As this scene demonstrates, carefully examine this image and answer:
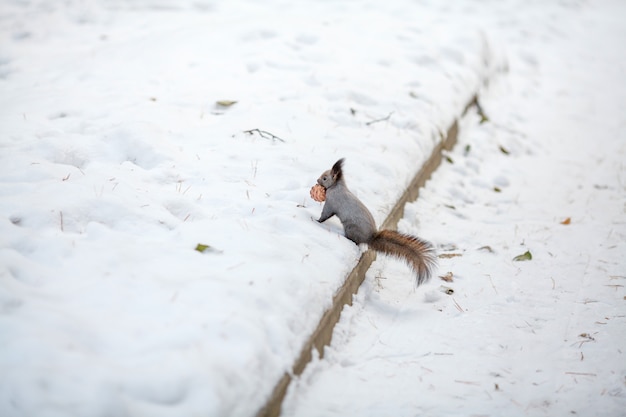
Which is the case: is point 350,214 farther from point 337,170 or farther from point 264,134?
point 264,134

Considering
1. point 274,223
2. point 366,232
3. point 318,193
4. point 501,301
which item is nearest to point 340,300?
point 366,232

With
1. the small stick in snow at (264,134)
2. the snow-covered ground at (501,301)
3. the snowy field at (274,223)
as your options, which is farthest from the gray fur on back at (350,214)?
the small stick in snow at (264,134)

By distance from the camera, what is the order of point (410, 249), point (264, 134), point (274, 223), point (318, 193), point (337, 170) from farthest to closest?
point (264, 134), point (318, 193), point (337, 170), point (274, 223), point (410, 249)

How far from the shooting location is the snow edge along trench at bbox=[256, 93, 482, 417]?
2.55 meters

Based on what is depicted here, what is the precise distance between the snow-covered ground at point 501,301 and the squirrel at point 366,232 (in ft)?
1.00

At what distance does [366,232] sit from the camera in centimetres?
356

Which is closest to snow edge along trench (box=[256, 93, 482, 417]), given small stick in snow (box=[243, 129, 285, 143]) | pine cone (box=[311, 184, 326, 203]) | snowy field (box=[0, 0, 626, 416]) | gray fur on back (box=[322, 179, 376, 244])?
snowy field (box=[0, 0, 626, 416])

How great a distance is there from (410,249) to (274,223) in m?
0.86

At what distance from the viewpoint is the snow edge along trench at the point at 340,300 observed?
255 centimetres

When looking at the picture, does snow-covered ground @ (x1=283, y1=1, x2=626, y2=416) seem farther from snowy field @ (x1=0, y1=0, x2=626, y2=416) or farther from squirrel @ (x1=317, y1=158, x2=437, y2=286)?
squirrel @ (x1=317, y1=158, x2=437, y2=286)

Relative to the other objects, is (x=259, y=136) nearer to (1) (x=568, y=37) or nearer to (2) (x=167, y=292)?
(2) (x=167, y=292)

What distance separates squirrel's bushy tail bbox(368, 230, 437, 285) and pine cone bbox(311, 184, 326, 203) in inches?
17.9

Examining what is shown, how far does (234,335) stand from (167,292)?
1.38ft

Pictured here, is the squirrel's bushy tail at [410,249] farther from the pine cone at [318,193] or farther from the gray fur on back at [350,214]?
the pine cone at [318,193]
